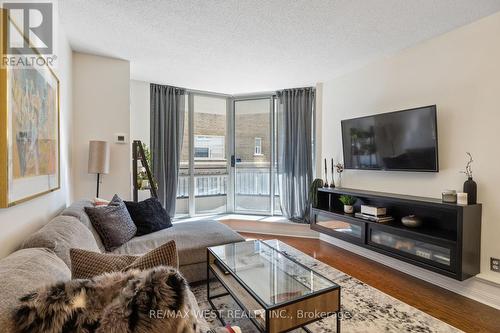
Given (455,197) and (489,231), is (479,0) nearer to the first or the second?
(455,197)

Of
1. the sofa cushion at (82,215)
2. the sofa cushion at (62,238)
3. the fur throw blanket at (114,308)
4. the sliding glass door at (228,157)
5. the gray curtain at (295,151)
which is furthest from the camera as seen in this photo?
the sliding glass door at (228,157)

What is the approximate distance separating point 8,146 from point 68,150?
5.37ft

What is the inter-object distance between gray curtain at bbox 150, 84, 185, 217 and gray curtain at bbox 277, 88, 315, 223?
5.90ft

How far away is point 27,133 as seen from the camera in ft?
4.45

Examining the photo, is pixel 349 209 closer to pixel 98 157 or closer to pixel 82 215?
pixel 82 215

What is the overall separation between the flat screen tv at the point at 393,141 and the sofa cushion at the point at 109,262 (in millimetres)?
2521

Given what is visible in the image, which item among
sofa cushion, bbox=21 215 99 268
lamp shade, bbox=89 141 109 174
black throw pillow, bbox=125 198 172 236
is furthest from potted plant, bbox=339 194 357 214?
lamp shade, bbox=89 141 109 174

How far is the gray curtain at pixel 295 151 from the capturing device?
414 cm

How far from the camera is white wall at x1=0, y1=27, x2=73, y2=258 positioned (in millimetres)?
1237

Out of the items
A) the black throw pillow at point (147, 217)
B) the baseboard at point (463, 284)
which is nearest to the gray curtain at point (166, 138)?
the black throw pillow at point (147, 217)

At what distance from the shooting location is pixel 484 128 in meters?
2.13

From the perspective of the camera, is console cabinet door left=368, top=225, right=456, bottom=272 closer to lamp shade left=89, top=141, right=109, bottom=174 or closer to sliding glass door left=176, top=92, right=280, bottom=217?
sliding glass door left=176, top=92, right=280, bottom=217

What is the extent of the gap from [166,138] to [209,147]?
2.71 ft

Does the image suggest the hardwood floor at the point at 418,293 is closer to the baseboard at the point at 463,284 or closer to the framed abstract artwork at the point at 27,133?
the baseboard at the point at 463,284
